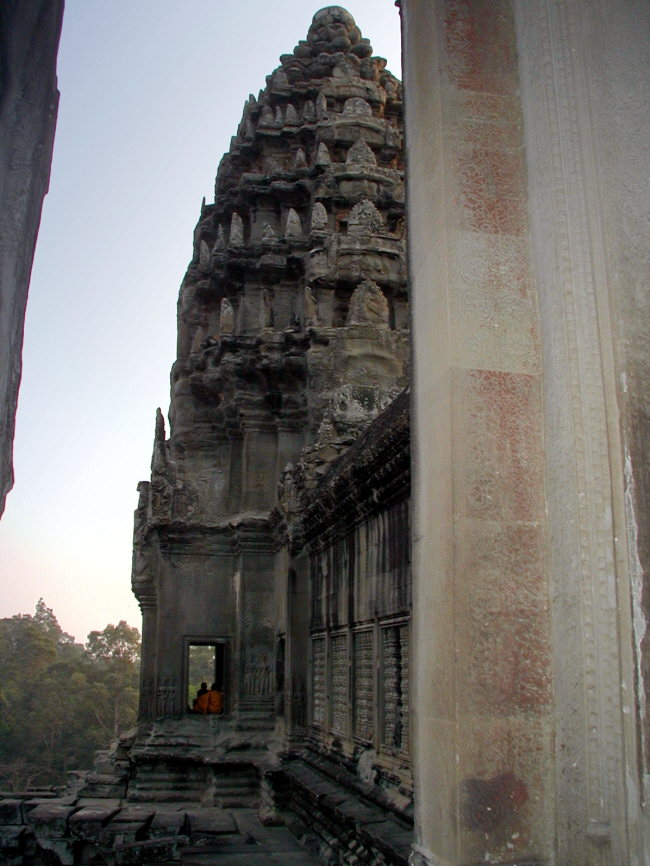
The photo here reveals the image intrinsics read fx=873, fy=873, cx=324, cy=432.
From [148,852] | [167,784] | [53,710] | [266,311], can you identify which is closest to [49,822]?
[148,852]

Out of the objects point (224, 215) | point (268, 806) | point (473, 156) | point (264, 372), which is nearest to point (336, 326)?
point (264, 372)

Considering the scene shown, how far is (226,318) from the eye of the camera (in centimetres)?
1703

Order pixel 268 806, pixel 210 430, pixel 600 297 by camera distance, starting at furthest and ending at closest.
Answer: pixel 210 430 → pixel 268 806 → pixel 600 297

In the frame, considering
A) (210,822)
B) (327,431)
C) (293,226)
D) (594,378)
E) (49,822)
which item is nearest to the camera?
(594,378)

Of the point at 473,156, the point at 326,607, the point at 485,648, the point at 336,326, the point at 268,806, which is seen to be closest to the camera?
the point at 485,648

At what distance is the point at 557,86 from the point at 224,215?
1535 cm

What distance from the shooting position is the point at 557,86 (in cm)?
469

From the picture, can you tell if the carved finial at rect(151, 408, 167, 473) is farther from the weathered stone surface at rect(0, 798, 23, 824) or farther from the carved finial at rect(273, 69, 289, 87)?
the carved finial at rect(273, 69, 289, 87)

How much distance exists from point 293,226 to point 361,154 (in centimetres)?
202

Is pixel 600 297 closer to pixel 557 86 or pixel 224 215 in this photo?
pixel 557 86

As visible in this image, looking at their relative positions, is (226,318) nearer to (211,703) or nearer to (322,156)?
(322,156)

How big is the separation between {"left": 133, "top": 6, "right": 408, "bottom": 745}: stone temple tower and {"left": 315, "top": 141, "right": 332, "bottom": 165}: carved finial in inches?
1.7

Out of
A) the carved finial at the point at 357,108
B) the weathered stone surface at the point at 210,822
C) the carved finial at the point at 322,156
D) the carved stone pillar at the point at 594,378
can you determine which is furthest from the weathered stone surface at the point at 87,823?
the carved finial at the point at 357,108

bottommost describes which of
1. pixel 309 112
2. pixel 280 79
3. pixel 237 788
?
pixel 237 788
